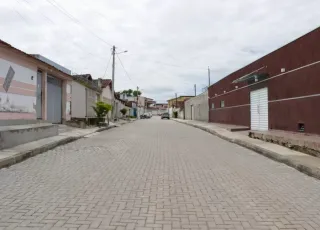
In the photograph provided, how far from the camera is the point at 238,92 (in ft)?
90.1

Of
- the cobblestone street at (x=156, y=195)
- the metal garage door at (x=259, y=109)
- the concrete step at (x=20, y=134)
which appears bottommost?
the cobblestone street at (x=156, y=195)

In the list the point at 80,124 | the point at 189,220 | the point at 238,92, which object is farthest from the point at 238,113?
the point at 189,220

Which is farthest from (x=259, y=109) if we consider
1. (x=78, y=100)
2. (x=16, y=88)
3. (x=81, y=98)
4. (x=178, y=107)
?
(x=178, y=107)

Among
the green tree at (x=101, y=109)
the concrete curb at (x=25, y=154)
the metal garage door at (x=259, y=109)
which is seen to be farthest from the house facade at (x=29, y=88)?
the metal garage door at (x=259, y=109)

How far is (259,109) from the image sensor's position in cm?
2164

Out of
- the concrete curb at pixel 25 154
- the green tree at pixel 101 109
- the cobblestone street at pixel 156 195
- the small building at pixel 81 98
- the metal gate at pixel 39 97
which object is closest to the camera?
the cobblestone street at pixel 156 195

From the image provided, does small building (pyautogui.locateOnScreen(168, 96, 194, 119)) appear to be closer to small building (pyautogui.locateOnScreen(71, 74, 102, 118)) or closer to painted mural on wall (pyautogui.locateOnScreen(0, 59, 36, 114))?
small building (pyautogui.locateOnScreen(71, 74, 102, 118))

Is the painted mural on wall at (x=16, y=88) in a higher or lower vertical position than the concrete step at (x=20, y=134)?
higher

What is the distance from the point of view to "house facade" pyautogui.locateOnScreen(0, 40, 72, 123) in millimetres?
14836

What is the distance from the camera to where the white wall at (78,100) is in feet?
92.0

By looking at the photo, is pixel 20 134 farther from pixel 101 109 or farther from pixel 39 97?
pixel 101 109

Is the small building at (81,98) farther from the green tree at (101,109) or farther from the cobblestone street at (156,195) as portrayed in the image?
the cobblestone street at (156,195)

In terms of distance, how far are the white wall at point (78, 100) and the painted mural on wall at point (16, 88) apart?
374 inches

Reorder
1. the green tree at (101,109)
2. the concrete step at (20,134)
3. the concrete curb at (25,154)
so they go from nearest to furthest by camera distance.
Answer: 1. the concrete curb at (25,154)
2. the concrete step at (20,134)
3. the green tree at (101,109)
